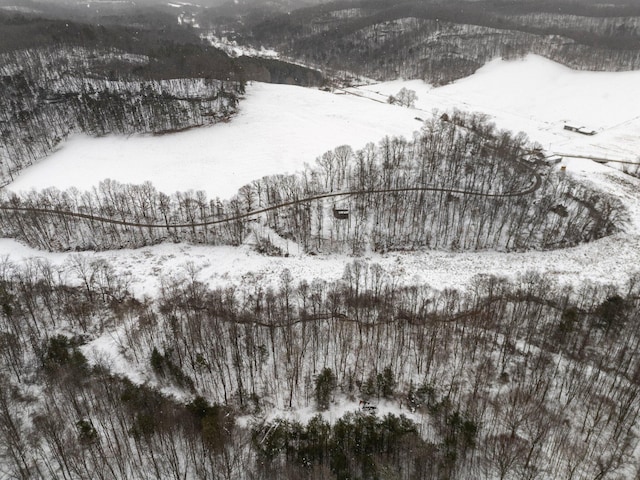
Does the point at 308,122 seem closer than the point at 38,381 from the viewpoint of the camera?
No

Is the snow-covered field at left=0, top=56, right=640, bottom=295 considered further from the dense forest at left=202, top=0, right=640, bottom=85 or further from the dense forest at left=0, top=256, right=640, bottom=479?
the dense forest at left=202, top=0, right=640, bottom=85

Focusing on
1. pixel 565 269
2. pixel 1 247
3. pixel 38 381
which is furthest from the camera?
pixel 1 247

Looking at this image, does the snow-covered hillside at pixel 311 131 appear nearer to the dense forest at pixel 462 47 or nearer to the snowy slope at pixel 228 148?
the snowy slope at pixel 228 148

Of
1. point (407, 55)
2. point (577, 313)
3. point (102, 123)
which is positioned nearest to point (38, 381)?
point (577, 313)

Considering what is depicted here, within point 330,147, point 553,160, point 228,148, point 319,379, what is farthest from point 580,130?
point 319,379

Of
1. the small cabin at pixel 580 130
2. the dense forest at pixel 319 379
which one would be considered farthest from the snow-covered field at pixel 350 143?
the dense forest at pixel 319 379

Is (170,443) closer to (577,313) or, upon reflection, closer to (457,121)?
(577,313)
